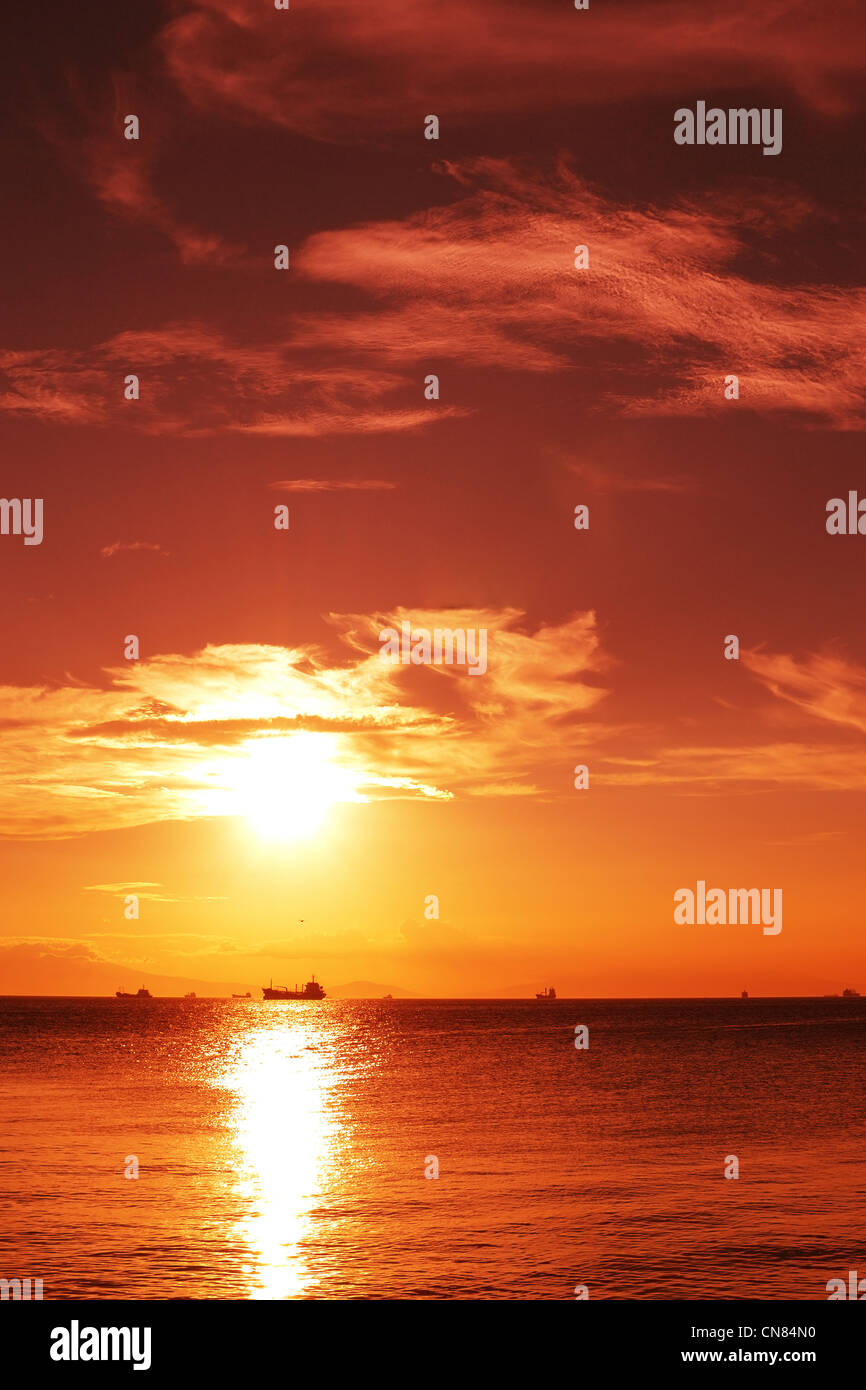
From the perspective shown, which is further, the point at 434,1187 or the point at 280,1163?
the point at 280,1163

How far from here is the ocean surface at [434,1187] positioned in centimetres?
3269

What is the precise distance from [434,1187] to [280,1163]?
34.4 feet

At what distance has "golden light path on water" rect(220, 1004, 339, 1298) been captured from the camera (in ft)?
109

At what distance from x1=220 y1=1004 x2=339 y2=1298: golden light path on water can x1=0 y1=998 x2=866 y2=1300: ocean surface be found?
0.48ft

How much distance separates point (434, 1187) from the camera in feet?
150

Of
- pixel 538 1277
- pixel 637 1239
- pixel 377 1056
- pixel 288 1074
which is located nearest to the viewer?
pixel 538 1277

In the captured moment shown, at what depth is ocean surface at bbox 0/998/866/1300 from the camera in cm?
3269

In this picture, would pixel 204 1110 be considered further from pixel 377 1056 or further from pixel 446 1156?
pixel 377 1056

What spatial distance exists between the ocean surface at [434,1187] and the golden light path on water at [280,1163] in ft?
0.48

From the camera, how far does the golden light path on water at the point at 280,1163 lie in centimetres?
3334

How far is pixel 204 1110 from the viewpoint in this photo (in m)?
77.6
